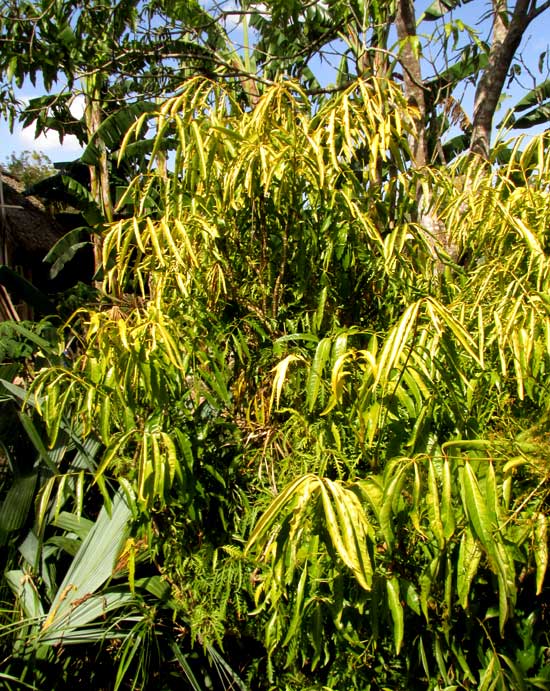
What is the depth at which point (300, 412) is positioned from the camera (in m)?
1.67

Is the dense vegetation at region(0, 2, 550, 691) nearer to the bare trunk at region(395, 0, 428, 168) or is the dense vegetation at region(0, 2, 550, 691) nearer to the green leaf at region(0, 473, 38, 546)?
the green leaf at region(0, 473, 38, 546)

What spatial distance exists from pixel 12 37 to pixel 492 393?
3907 mm

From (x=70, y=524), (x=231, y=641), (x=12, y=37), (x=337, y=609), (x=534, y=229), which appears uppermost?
(x=12, y=37)

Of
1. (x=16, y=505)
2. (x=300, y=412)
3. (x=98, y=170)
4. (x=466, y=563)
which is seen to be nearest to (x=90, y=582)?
(x=16, y=505)

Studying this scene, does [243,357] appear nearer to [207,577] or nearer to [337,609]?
[207,577]

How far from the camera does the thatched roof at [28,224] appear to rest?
10.8 meters

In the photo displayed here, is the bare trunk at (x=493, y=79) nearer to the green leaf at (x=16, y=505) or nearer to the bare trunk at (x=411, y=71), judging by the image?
the bare trunk at (x=411, y=71)

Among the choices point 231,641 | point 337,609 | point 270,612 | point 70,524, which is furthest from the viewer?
point 70,524

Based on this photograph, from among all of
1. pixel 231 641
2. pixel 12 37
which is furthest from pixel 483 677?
pixel 12 37

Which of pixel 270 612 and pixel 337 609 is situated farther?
pixel 270 612

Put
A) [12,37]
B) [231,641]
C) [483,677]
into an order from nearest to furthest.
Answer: [483,677]
[231,641]
[12,37]

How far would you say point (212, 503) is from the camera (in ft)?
5.78

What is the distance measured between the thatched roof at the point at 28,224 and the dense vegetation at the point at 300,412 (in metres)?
9.33

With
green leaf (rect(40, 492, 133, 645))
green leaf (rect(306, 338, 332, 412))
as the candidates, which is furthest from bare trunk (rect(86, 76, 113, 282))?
green leaf (rect(306, 338, 332, 412))
